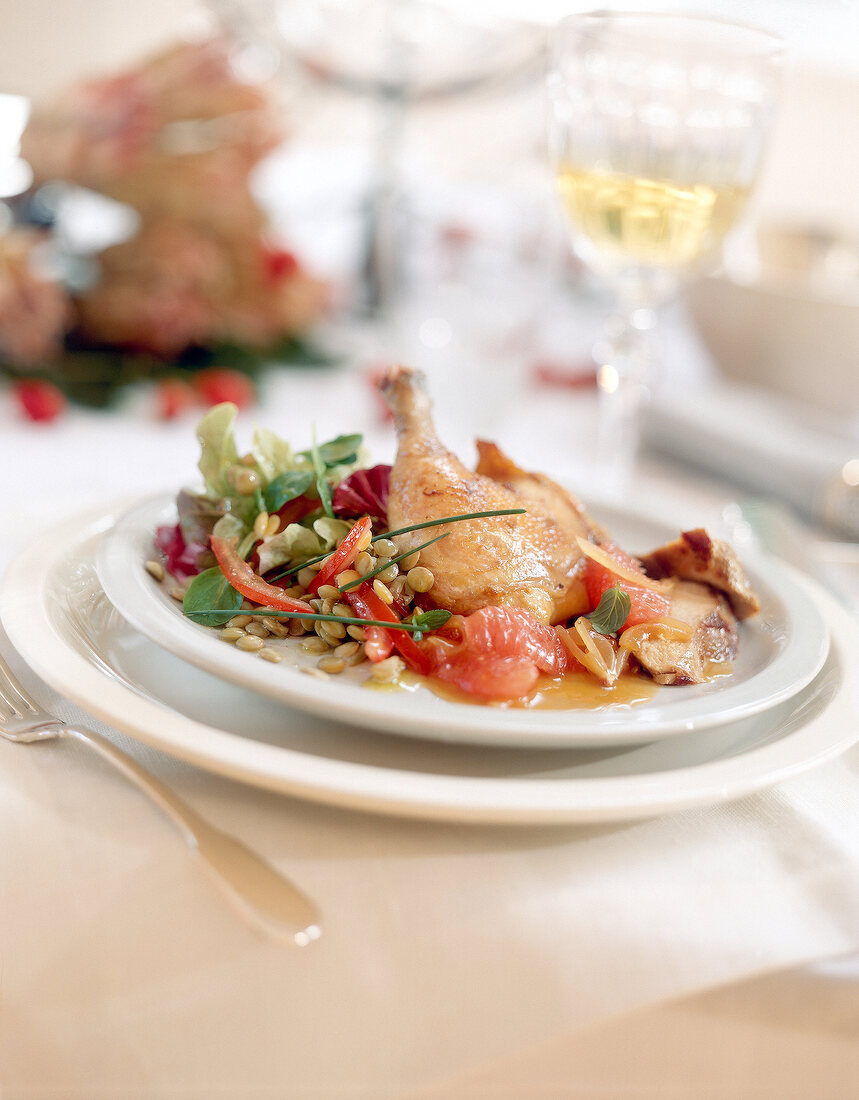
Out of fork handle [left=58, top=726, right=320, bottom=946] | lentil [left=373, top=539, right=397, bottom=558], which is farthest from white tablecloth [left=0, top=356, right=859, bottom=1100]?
lentil [left=373, top=539, right=397, bottom=558]

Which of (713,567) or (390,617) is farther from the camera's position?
(713,567)

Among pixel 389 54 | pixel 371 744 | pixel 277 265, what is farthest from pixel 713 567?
pixel 389 54

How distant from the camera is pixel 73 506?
181cm

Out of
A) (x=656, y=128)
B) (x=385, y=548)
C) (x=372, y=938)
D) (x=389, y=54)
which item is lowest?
(x=372, y=938)

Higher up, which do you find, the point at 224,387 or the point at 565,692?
the point at 565,692

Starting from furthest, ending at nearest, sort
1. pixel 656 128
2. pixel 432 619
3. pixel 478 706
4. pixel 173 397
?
pixel 173 397, pixel 656 128, pixel 432 619, pixel 478 706

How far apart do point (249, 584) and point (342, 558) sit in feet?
0.36

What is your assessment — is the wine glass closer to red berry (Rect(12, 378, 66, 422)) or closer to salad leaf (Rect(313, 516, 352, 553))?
salad leaf (Rect(313, 516, 352, 553))

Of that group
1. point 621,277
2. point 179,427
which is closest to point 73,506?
point 179,427

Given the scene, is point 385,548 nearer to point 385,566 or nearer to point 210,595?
point 385,566

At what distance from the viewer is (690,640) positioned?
1.09 metres

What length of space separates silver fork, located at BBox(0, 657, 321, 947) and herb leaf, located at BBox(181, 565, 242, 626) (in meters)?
0.21

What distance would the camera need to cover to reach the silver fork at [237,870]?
0.74 m

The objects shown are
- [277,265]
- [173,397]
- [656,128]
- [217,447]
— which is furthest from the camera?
[277,265]
